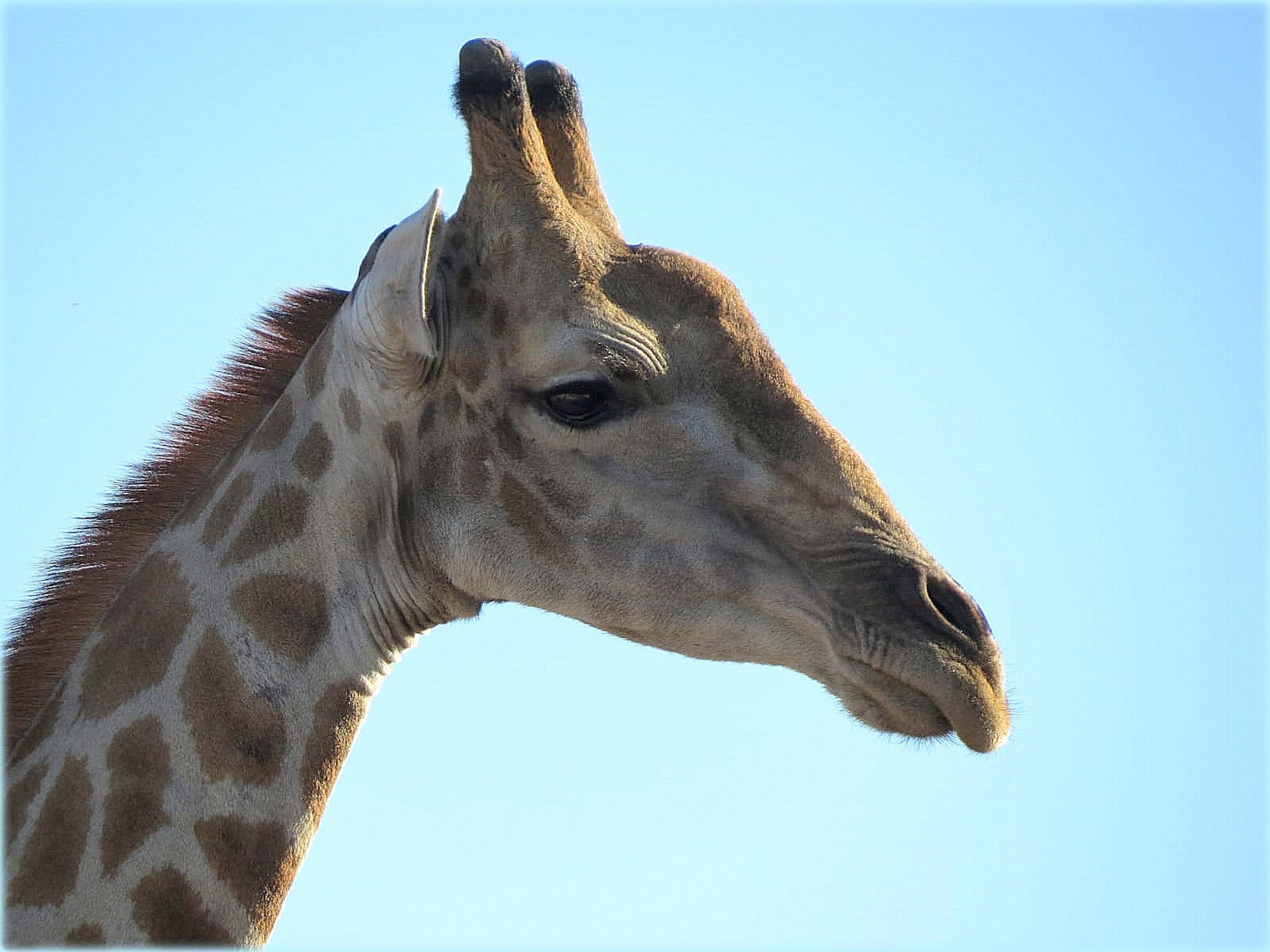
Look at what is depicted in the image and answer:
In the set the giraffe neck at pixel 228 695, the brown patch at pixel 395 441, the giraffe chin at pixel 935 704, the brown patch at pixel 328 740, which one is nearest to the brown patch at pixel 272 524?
the giraffe neck at pixel 228 695

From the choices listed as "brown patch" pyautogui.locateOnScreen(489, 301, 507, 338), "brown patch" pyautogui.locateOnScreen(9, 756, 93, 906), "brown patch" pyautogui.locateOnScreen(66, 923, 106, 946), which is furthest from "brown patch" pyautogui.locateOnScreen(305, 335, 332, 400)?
"brown patch" pyautogui.locateOnScreen(66, 923, 106, 946)

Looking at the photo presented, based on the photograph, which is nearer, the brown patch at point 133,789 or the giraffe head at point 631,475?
the brown patch at point 133,789

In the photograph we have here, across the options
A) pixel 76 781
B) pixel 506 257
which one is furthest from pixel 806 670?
pixel 76 781

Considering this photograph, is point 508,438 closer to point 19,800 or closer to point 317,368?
point 317,368

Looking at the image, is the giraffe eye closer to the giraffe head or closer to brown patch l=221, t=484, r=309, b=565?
the giraffe head

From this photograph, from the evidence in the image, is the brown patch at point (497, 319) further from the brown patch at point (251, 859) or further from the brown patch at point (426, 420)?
the brown patch at point (251, 859)

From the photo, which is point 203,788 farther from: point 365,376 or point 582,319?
point 582,319

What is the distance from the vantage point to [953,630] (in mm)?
5344

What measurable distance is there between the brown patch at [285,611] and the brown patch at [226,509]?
0.29m

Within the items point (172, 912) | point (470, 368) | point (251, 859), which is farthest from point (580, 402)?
point (172, 912)

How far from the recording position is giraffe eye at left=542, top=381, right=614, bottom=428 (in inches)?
222

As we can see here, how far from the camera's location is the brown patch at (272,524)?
18.6 ft

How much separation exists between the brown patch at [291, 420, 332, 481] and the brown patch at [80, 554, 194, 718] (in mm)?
606

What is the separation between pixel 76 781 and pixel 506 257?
8.18 ft
